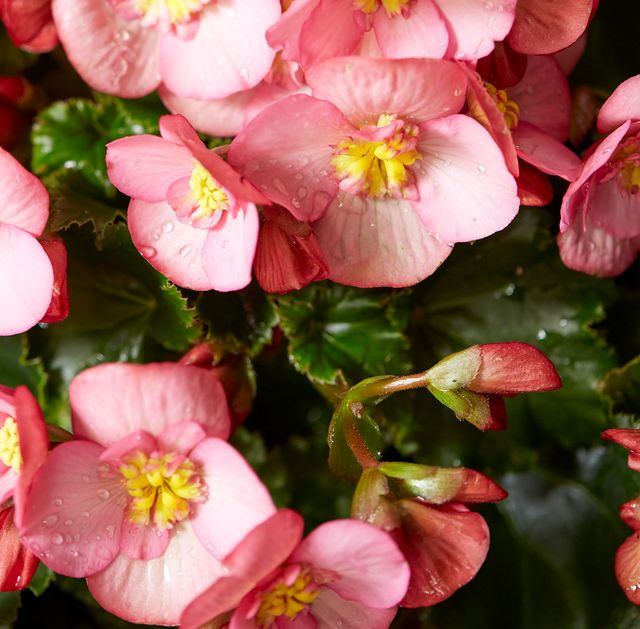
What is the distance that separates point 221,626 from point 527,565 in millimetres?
547

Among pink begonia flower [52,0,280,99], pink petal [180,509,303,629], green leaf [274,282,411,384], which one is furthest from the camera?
green leaf [274,282,411,384]

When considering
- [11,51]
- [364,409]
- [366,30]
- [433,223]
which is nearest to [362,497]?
[364,409]

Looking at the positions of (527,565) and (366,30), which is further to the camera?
(527,565)

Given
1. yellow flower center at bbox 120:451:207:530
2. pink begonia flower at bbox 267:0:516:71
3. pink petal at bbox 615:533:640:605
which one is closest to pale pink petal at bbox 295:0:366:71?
pink begonia flower at bbox 267:0:516:71

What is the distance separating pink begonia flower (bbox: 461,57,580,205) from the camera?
2.13 ft

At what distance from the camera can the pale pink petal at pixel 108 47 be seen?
0.79 metres

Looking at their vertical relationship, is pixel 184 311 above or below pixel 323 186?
below

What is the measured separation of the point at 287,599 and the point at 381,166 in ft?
1.22

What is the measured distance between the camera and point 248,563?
1.75 feet

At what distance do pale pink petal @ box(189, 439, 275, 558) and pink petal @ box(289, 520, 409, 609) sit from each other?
44mm

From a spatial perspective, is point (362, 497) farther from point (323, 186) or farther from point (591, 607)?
point (591, 607)

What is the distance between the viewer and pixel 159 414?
0.64 m

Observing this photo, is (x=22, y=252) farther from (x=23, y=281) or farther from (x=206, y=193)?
(x=206, y=193)

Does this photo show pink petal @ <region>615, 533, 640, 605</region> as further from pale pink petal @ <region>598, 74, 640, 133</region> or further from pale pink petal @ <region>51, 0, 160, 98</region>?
pale pink petal @ <region>51, 0, 160, 98</region>
